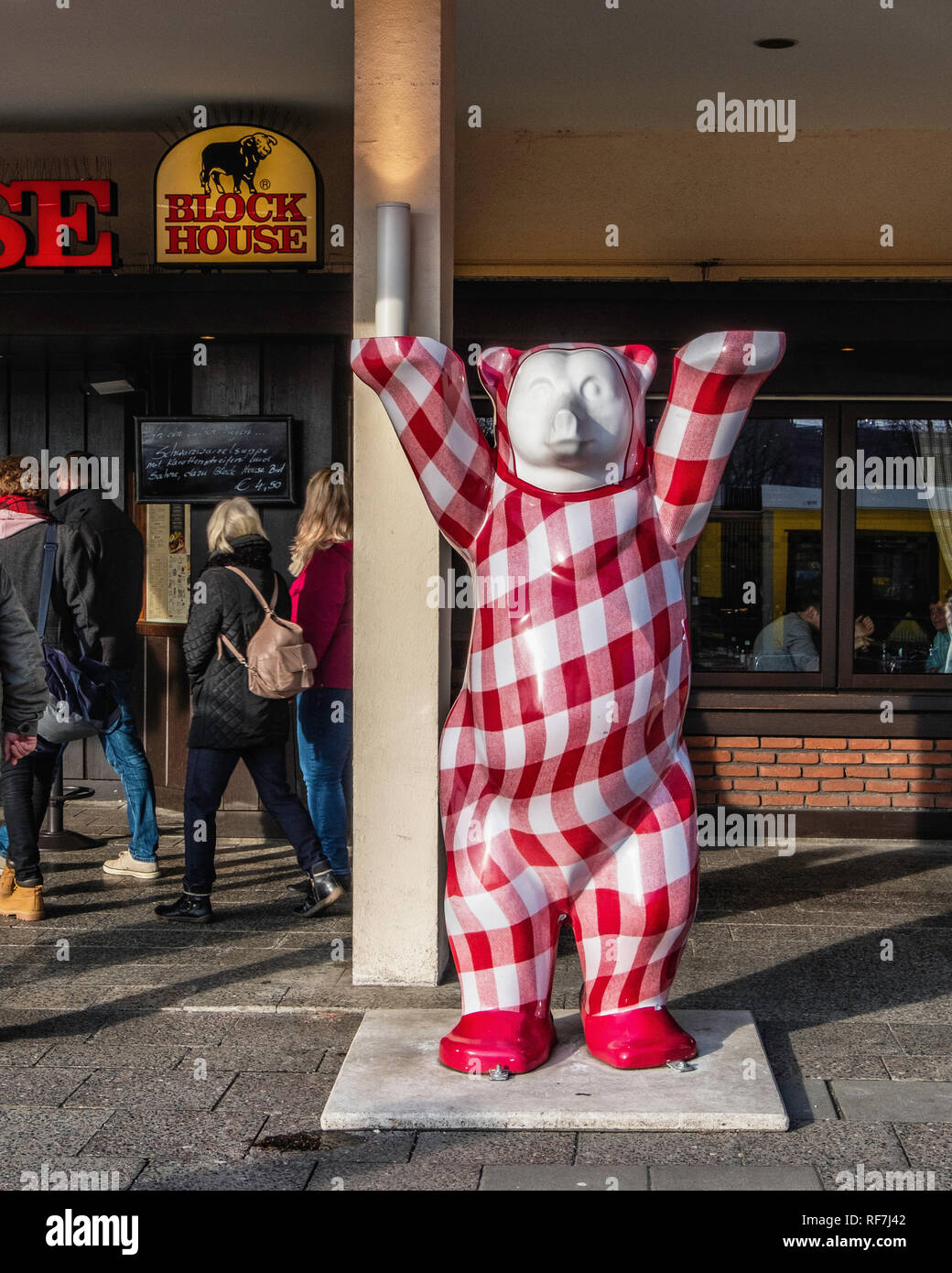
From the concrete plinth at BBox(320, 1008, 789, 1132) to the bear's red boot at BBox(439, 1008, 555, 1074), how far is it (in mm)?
35

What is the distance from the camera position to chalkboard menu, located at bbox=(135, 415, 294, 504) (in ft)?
25.0

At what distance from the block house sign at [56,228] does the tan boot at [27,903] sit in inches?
130

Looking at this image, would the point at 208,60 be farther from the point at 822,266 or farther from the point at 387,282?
the point at 822,266

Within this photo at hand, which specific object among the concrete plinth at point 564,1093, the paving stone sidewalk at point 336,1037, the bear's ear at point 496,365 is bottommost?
the paving stone sidewalk at point 336,1037

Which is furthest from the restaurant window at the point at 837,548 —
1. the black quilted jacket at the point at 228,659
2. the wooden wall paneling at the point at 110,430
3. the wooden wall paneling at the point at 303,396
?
the wooden wall paneling at the point at 110,430

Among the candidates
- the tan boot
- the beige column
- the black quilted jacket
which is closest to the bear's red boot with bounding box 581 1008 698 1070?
the beige column

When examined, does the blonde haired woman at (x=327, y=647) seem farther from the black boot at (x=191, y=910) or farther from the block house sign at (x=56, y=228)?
the block house sign at (x=56, y=228)

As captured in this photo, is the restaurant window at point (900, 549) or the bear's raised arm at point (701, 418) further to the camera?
the restaurant window at point (900, 549)

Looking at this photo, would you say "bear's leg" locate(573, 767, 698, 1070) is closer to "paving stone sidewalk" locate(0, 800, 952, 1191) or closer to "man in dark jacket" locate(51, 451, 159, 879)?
"paving stone sidewalk" locate(0, 800, 952, 1191)

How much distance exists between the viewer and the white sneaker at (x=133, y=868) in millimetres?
6672

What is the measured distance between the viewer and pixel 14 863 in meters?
5.86

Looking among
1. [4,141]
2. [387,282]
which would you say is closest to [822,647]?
[387,282]

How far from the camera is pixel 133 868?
6.68 meters

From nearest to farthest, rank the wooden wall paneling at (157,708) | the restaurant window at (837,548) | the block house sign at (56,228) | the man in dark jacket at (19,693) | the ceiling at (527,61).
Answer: the man in dark jacket at (19,693) < the ceiling at (527,61) < the block house sign at (56,228) < the restaurant window at (837,548) < the wooden wall paneling at (157,708)
